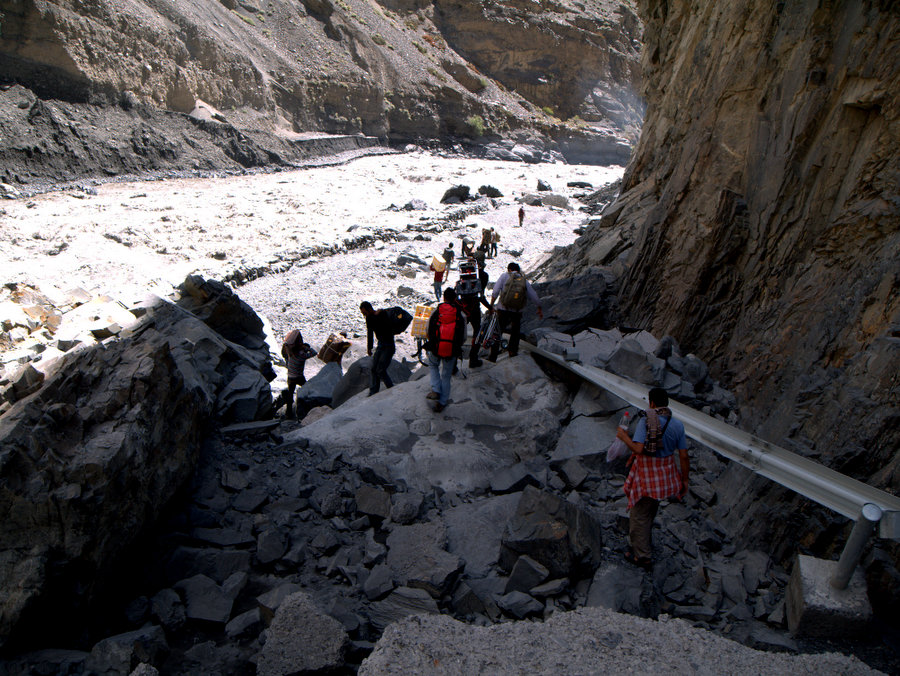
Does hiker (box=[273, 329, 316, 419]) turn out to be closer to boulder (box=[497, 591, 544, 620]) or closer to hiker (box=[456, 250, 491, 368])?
hiker (box=[456, 250, 491, 368])

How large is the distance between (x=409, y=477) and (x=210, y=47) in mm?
37620

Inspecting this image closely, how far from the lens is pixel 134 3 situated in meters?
31.7

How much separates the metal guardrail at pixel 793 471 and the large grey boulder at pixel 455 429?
1.26 meters

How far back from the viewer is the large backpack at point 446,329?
656 cm

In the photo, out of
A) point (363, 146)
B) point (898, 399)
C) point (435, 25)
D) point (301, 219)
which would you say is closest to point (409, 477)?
point (898, 399)

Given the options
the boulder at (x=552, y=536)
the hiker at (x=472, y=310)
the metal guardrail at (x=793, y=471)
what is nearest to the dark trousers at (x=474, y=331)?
the hiker at (x=472, y=310)

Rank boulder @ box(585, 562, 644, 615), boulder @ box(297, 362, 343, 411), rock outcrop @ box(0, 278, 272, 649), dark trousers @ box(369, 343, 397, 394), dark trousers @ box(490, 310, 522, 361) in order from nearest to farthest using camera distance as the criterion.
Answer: rock outcrop @ box(0, 278, 272, 649)
boulder @ box(585, 562, 644, 615)
dark trousers @ box(490, 310, 522, 361)
dark trousers @ box(369, 343, 397, 394)
boulder @ box(297, 362, 343, 411)

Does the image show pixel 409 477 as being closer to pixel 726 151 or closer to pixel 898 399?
pixel 898 399

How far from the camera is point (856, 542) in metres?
3.24

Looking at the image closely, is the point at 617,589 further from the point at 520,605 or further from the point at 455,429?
the point at 455,429

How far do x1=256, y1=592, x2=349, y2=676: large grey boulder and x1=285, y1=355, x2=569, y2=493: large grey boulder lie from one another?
2348 millimetres

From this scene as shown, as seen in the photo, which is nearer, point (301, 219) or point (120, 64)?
point (301, 219)

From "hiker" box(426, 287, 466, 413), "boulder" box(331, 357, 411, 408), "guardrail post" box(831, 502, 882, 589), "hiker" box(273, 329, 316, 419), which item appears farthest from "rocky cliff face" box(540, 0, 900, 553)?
"hiker" box(273, 329, 316, 419)

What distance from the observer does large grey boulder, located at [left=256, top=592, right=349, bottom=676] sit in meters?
3.22
